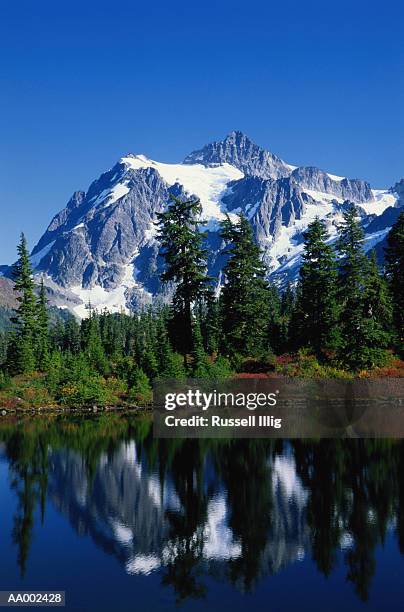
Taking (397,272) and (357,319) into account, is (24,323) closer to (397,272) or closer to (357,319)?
(357,319)

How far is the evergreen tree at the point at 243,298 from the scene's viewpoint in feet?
185

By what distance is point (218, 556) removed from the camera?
1742cm

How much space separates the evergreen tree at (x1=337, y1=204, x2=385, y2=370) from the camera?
51.9 m

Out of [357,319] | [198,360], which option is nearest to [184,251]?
[198,360]

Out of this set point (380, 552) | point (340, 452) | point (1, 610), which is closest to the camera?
point (1, 610)

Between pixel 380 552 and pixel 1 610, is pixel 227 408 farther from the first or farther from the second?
pixel 1 610

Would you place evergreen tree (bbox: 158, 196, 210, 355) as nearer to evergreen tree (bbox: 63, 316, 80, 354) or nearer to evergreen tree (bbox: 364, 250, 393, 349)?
evergreen tree (bbox: 364, 250, 393, 349)

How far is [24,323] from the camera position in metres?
72.8

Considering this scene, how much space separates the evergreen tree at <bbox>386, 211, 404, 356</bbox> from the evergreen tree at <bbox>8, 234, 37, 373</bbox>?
3753 centimetres

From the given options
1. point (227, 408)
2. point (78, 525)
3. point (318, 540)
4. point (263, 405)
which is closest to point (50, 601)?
point (78, 525)

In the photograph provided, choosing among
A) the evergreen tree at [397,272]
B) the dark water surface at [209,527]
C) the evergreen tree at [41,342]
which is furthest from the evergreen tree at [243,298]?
the dark water surface at [209,527]

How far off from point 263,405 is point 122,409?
13.2 m

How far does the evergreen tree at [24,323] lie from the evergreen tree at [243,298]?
2223 cm

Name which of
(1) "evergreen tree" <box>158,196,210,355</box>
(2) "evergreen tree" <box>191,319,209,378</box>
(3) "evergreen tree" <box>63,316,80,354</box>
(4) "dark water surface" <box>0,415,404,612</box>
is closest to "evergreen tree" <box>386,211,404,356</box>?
(2) "evergreen tree" <box>191,319,209,378</box>
